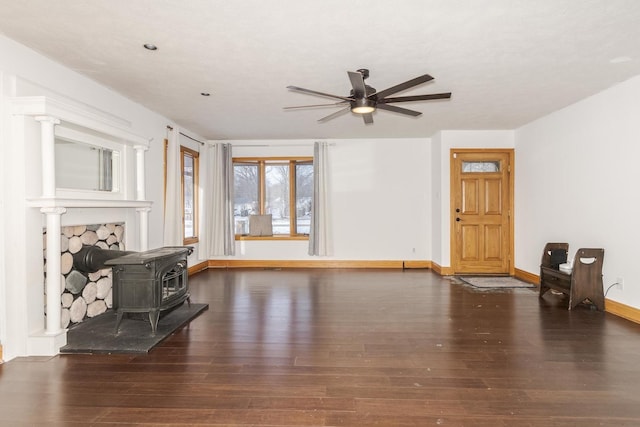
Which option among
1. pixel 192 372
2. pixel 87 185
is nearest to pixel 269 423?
pixel 192 372

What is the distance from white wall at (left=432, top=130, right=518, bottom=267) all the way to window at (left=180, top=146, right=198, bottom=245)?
→ 14.7ft

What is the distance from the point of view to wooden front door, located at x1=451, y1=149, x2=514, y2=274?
6.18 meters

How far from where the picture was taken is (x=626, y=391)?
2254 millimetres

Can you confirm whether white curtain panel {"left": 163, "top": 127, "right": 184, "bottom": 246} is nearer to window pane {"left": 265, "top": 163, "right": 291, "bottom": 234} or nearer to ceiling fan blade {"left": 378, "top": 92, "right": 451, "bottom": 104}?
window pane {"left": 265, "top": 163, "right": 291, "bottom": 234}

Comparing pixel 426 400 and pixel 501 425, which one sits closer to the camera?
pixel 501 425

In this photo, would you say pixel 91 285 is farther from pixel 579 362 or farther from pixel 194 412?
pixel 579 362

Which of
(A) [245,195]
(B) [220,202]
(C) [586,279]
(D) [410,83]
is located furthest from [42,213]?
(C) [586,279]

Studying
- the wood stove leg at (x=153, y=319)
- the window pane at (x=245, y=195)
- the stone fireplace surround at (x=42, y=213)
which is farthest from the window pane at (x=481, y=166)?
the stone fireplace surround at (x=42, y=213)

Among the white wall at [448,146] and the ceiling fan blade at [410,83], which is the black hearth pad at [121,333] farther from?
the white wall at [448,146]

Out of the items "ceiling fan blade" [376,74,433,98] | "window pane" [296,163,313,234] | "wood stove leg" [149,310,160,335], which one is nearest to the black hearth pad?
"wood stove leg" [149,310,160,335]

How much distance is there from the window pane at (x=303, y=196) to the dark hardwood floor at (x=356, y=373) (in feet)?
10.4

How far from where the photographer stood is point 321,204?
6.78m

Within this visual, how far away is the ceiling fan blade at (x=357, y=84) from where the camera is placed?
2757mm

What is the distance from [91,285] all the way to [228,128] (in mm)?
3284
